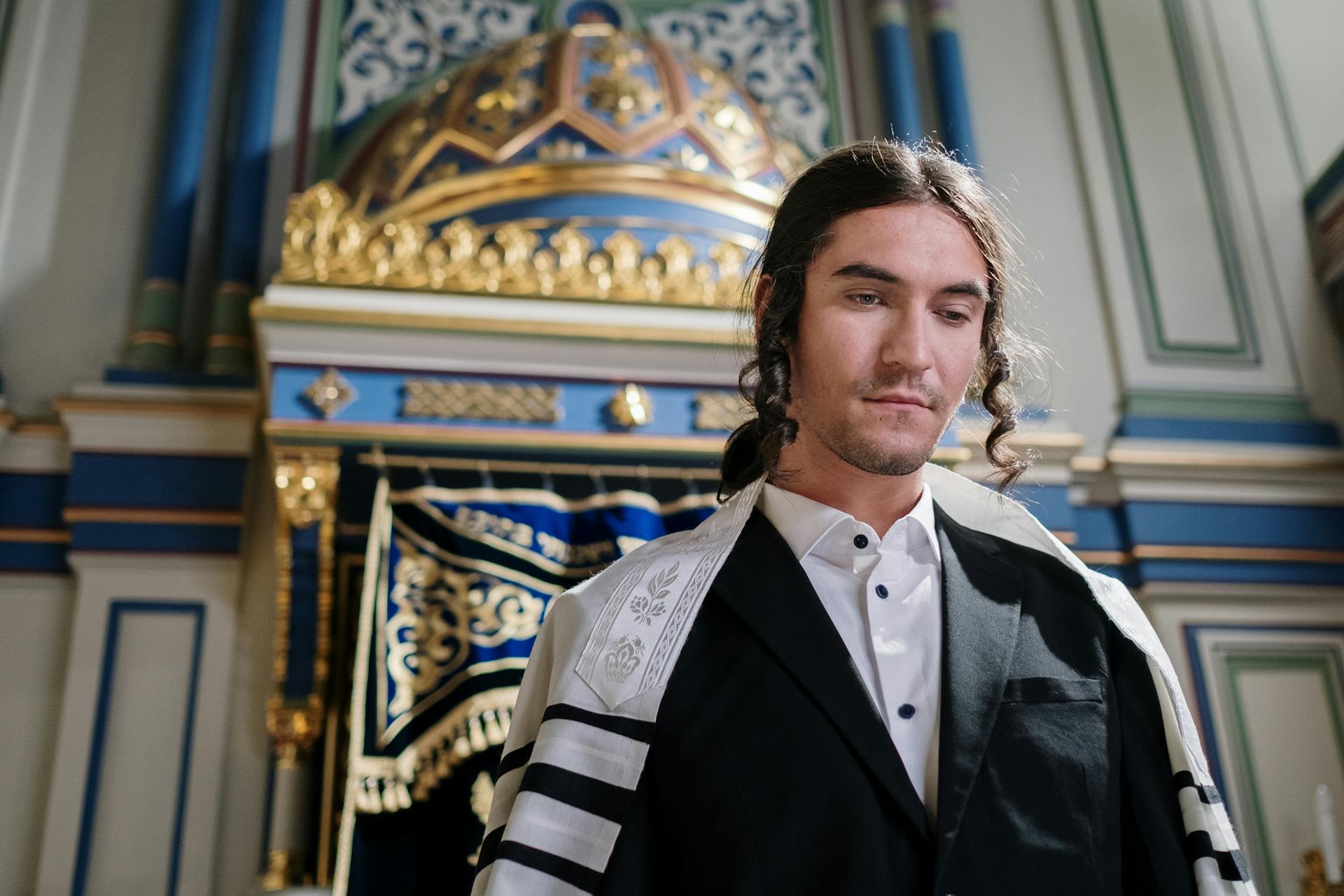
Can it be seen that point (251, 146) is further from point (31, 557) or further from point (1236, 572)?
point (1236, 572)

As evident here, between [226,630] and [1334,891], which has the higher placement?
[226,630]

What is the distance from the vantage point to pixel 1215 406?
342cm

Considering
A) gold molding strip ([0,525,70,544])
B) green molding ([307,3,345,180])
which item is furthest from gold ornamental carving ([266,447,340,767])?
green molding ([307,3,345,180])

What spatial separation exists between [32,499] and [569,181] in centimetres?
150

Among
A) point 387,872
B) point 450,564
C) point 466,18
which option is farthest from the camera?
point 466,18

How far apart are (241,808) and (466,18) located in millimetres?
2397

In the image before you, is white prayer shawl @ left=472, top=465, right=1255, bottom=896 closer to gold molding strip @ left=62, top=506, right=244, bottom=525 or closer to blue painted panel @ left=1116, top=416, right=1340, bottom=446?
gold molding strip @ left=62, top=506, right=244, bottom=525

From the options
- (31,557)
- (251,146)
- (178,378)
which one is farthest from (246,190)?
(31,557)

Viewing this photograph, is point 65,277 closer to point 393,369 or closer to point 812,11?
point 393,369

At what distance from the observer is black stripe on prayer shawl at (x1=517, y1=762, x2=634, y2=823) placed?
1116 millimetres

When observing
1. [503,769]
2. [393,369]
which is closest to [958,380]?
[503,769]

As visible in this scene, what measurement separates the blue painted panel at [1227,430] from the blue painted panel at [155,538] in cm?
234

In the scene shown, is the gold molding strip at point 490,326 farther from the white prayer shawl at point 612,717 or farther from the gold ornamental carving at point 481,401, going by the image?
the white prayer shawl at point 612,717

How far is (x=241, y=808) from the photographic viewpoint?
2.77m
